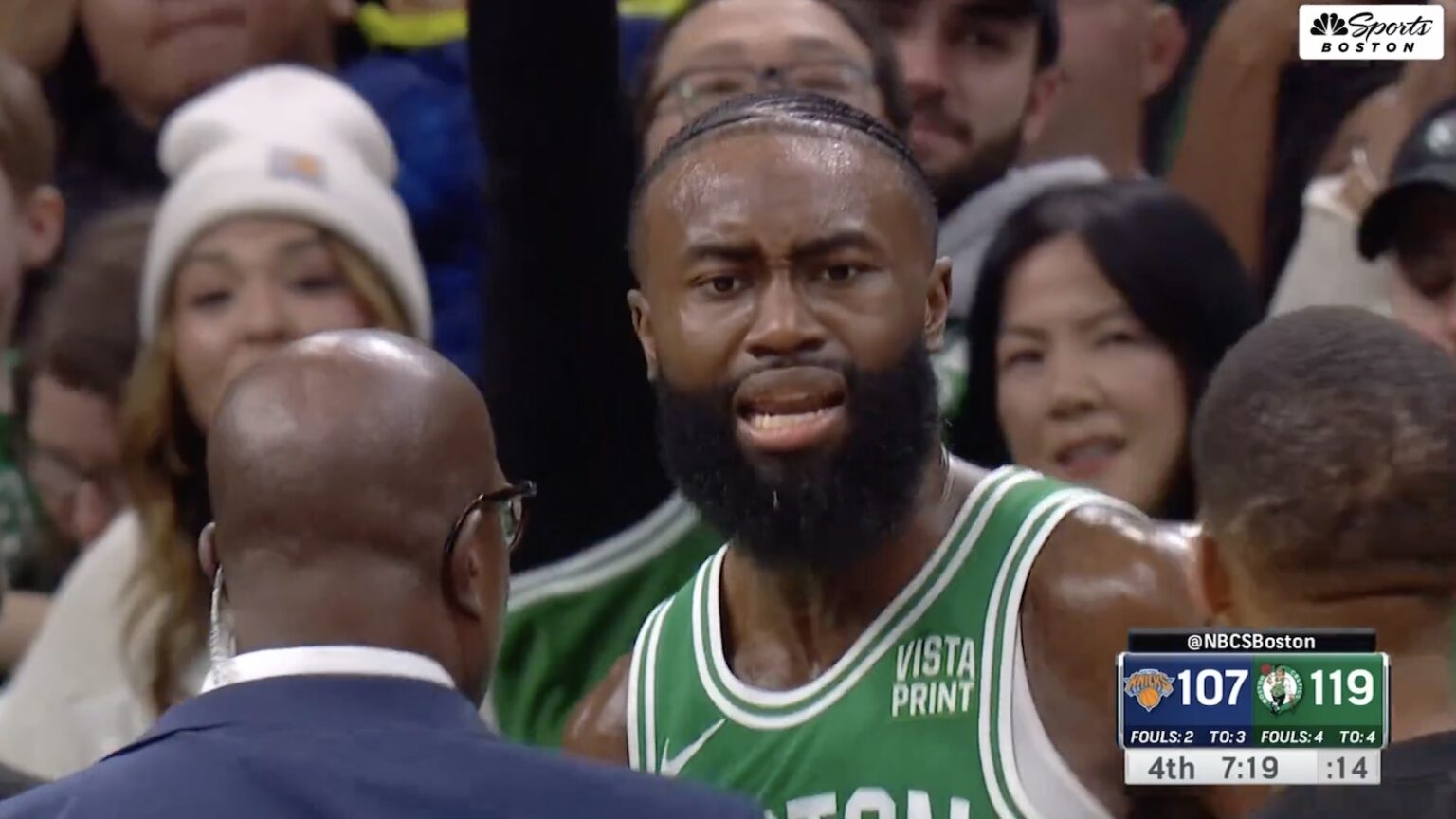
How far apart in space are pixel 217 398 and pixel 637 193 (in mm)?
508

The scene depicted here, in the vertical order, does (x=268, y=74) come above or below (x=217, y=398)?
above

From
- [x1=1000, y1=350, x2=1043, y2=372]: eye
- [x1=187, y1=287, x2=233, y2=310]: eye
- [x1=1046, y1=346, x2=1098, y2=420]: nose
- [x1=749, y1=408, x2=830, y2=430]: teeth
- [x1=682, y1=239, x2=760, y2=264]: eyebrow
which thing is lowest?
[x1=749, y1=408, x2=830, y2=430]: teeth

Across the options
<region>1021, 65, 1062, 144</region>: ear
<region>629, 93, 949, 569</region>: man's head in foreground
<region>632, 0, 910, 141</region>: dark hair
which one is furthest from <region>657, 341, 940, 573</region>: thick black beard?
<region>1021, 65, 1062, 144</region>: ear

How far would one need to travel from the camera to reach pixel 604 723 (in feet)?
5.37

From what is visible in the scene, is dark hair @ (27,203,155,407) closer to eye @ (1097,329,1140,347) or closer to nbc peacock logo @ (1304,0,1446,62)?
eye @ (1097,329,1140,347)

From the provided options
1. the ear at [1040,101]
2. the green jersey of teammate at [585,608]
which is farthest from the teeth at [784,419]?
the ear at [1040,101]

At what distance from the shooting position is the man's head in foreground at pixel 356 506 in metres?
1.17

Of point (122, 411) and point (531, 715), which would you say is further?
point (122, 411)

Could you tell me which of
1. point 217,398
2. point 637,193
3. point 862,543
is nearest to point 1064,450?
point 862,543

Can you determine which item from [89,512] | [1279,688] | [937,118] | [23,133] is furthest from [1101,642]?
[23,133]

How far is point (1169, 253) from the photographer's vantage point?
1794mm

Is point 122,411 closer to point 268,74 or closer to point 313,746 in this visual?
point 268,74

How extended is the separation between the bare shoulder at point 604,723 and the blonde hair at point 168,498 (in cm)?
38

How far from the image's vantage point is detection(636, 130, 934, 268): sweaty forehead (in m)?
1.51
